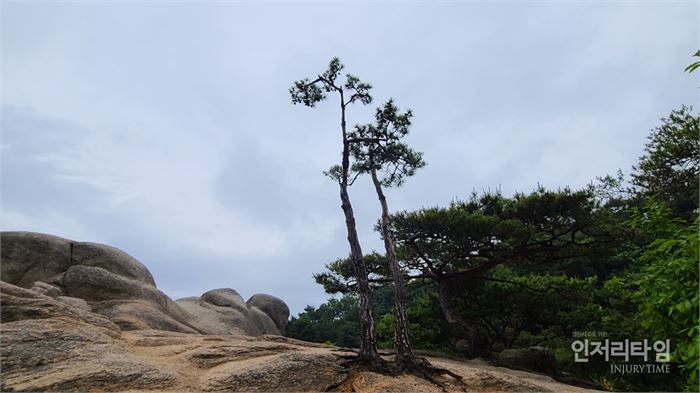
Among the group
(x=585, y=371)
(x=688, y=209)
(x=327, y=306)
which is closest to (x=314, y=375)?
(x=585, y=371)

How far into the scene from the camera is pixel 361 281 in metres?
8.95

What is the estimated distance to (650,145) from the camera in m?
17.6

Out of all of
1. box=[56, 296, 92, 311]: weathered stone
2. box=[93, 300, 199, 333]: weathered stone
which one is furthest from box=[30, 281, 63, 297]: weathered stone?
box=[93, 300, 199, 333]: weathered stone

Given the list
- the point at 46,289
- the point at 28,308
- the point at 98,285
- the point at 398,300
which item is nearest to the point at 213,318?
the point at 98,285

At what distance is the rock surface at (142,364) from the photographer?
6077 mm

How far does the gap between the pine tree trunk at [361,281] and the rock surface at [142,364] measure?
0.59m

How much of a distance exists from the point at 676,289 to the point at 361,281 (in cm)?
547

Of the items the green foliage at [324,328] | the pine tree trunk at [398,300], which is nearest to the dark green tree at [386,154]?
the pine tree trunk at [398,300]

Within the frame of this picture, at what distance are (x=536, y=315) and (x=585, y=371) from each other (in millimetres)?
2170

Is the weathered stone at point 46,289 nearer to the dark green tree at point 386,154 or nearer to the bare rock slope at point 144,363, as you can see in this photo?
the bare rock slope at point 144,363

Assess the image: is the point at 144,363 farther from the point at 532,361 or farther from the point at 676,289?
the point at 532,361

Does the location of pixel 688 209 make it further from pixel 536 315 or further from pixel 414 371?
pixel 414 371

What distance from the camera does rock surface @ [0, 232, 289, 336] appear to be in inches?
444

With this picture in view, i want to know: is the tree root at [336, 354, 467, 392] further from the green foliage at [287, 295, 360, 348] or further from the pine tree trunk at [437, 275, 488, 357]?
the green foliage at [287, 295, 360, 348]
